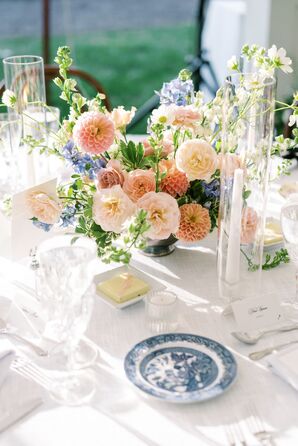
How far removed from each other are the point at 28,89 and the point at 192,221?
0.61 metres

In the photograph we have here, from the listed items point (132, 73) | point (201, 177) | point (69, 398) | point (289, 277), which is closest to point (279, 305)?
point (289, 277)

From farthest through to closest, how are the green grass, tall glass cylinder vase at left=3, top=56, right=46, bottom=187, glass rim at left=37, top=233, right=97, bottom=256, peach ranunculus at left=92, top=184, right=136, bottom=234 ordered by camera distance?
1. the green grass
2. tall glass cylinder vase at left=3, top=56, right=46, bottom=187
3. peach ranunculus at left=92, top=184, right=136, bottom=234
4. glass rim at left=37, top=233, right=97, bottom=256

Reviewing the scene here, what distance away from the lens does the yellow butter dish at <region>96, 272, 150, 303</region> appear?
4.20 ft

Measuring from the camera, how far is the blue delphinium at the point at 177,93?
1.44 meters

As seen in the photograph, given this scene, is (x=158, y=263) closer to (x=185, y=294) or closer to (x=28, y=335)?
(x=185, y=294)

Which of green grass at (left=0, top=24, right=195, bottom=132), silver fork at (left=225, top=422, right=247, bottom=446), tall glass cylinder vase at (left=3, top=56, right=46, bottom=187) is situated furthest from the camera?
green grass at (left=0, top=24, right=195, bottom=132)

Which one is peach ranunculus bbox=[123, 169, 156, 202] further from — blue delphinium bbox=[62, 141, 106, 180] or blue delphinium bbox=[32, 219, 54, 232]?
blue delphinium bbox=[32, 219, 54, 232]

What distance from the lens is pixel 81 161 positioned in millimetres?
1342

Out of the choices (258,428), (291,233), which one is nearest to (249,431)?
(258,428)

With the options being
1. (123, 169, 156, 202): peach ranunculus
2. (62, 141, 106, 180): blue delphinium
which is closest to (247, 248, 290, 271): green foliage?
(123, 169, 156, 202): peach ranunculus

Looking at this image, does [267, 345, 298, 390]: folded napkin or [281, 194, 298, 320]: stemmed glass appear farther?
[281, 194, 298, 320]: stemmed glass

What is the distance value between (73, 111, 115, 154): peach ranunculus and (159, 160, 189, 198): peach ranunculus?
0.44ft

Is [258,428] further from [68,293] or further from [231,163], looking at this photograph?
[231,163]

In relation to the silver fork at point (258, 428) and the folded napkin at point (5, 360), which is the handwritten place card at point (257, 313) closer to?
the silver fork at point (258, 428)
